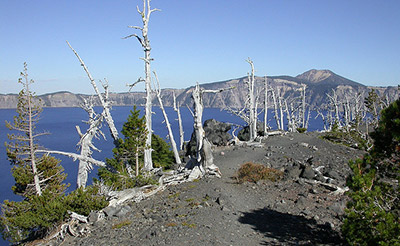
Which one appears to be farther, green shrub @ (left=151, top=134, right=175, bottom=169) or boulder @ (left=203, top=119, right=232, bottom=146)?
boulder @ (left=203, top=119, right=232, bottom=146)

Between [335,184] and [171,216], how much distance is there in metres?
8.61

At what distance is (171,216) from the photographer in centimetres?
1188

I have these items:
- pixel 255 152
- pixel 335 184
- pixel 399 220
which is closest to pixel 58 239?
pixel 399 220

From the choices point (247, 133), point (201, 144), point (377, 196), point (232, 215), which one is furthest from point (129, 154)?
point (247, 133)

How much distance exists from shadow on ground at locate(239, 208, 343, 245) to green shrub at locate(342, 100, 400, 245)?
186 cm

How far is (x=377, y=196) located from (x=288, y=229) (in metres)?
3.38

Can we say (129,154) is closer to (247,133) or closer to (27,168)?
(27,168)

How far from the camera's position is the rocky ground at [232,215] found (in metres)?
9.85

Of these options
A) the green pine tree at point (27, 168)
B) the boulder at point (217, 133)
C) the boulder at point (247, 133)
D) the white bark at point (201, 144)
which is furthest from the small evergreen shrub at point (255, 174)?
the boulder at point (247, 133)

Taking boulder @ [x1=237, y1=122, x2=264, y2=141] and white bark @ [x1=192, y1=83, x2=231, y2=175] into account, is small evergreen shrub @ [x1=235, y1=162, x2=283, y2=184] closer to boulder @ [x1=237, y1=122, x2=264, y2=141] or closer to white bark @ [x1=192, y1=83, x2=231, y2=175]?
white bark @ [x1=192, y1=83, x2=231, y2=175]

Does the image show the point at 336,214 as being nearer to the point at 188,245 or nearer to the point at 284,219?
the point at 284,219

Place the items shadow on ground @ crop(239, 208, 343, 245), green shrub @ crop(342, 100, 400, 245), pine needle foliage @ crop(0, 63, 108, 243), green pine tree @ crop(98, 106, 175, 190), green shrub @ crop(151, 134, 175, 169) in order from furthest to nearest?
green shrub @ crop(151, 134, 175, 169) → green pine tree @ crop(98, 106, 175, 190) → pine needle foliage @ crop(0, 63, 108, 243) → shadow on ground @ crop(239, 208, 343, 245) → green shrub @ crop(342, 100, 400, 245)

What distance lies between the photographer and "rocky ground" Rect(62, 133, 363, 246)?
9852 mm

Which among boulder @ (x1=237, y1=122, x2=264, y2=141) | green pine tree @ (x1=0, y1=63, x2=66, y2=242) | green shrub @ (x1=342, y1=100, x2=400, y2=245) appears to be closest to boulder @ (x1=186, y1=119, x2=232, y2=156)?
boulder @ (x1=237, y1=122, x2=264, y2=141)
